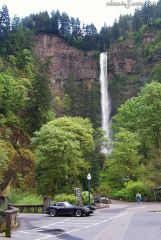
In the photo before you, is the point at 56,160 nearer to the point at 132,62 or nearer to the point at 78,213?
the point at 78,213

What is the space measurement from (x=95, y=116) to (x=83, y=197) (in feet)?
129

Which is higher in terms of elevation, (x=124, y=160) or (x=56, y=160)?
(x=124, y=160)

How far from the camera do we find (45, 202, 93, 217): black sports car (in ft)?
104

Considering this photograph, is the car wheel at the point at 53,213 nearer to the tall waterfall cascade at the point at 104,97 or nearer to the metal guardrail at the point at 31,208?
the metal guardrail at the point at 31,208

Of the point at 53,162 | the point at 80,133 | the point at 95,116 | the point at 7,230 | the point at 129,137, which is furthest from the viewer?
the point at 95,116

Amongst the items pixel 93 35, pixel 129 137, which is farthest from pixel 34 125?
pixel 93 35

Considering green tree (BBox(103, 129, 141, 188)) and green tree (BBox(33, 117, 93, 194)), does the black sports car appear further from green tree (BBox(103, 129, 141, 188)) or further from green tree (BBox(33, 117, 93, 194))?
green tree (BBox(103, 129, 141, 188))

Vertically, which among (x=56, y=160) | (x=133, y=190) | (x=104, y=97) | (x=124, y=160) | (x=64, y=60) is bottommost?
(x=133, y=190)

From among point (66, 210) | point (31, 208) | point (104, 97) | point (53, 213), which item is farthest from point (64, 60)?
point (66, 210)

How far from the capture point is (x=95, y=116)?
80.5 metres

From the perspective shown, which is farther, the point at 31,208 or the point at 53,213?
the point at 31,208

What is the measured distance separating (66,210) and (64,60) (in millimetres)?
79639

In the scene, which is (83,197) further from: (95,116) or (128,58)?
(128,58)

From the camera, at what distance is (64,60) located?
10881 cm
